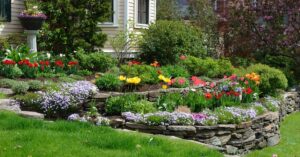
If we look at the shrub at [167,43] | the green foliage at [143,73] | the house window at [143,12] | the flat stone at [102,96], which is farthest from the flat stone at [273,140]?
the house window at [143,12]

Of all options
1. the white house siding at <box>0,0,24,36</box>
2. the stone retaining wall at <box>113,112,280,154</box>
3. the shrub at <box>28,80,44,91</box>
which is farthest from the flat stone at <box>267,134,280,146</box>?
the white house siding at <box>0,0,24,36</box>

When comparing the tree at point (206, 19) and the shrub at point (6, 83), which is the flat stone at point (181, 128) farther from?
the tree at point (206, 19)

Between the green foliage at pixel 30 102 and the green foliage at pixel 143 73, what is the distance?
2224mm

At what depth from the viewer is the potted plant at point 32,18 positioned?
38.9 feet

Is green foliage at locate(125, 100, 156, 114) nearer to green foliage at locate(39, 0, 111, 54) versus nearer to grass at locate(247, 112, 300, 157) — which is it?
grass at locate(247, 112, 300, 157)

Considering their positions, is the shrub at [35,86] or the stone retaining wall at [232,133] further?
the shrub at [35,86]

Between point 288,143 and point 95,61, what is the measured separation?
5351 mm

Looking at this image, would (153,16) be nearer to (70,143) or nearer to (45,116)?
(45,116)

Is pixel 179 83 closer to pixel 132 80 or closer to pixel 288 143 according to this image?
pixel 132 80

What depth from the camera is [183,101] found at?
799cm

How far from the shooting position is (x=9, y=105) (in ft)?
24.2

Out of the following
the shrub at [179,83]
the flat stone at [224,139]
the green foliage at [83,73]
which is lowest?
the flat stone at [224,139]

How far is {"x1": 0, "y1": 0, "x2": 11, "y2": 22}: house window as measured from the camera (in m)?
12.5

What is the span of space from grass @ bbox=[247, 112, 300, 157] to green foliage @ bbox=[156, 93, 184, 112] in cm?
142
